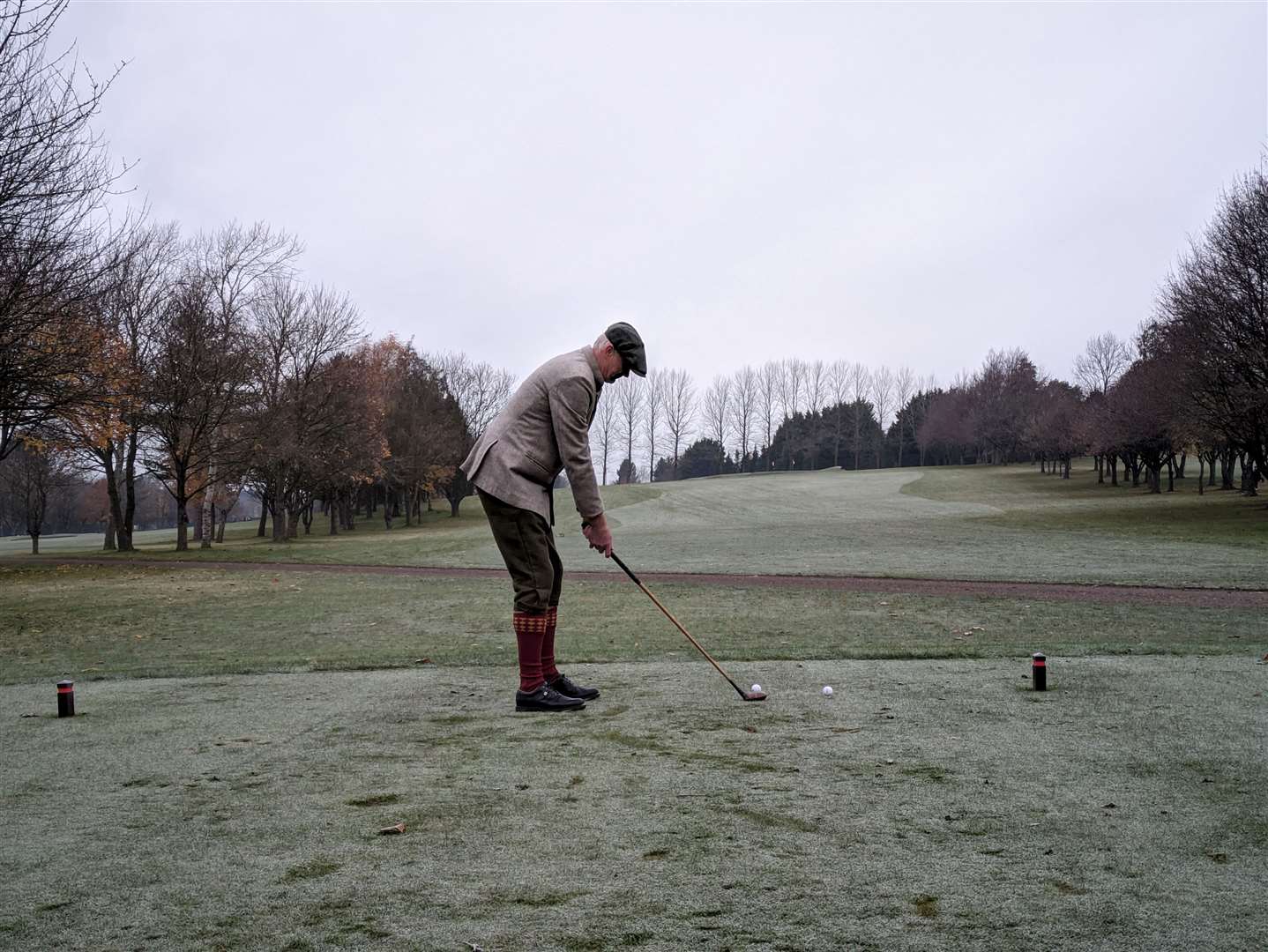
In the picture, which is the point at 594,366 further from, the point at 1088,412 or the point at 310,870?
the point at 1088,412

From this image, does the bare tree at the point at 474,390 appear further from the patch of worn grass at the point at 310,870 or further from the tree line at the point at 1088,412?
the patch of worn grass at the point at 310,870

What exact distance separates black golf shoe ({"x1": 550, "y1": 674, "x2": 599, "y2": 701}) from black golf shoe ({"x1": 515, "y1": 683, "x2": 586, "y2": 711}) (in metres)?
0.21

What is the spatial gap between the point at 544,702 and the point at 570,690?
1.22 ft

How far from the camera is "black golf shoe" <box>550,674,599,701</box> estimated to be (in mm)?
6719

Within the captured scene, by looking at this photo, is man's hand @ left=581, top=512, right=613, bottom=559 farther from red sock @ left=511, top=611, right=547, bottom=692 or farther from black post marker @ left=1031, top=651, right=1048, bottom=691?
black post marker @ left=1031, top=651, right=1048, bottom=691

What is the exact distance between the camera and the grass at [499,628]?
396 inches

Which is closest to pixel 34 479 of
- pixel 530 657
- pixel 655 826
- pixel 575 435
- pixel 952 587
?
pixel 952 587

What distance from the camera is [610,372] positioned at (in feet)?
22.6

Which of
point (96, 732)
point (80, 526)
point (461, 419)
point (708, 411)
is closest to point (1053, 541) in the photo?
point (96, 732)

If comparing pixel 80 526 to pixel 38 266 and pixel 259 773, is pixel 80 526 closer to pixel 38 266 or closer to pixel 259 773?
pixel 38 266

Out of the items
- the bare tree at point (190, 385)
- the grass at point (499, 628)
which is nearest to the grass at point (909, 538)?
the bare tree at point (190, 385)

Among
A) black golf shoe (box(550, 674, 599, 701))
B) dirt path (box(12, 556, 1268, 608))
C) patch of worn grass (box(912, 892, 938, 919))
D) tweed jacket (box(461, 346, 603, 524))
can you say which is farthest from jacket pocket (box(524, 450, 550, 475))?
dirt path (box(12, 556, 1268, 608))

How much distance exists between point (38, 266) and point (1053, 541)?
1274 inches

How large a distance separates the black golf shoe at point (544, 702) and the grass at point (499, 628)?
46cm
